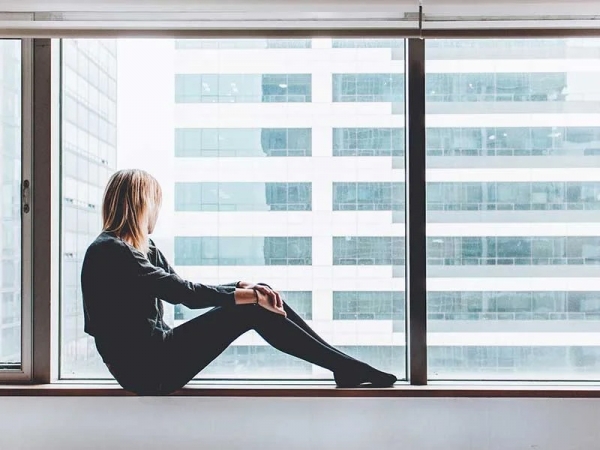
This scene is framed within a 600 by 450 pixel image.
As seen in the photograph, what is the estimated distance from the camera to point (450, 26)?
213cm

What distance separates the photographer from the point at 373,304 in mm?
2297

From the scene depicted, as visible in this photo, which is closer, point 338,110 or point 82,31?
point 82,31

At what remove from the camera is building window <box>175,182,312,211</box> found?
90.8 inches

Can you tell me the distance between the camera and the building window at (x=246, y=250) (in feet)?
7.56

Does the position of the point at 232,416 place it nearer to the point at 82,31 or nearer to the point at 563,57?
the point at 82,31

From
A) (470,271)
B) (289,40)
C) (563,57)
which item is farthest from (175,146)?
(563,57)

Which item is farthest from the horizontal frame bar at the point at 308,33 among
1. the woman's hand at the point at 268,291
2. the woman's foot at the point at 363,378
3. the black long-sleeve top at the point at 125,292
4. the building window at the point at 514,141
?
the woman's foot at the point at 363,378

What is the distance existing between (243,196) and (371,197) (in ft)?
1.48

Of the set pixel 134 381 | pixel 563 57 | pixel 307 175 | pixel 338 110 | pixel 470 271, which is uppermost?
pixel 563 57

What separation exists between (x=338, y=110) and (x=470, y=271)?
73cm

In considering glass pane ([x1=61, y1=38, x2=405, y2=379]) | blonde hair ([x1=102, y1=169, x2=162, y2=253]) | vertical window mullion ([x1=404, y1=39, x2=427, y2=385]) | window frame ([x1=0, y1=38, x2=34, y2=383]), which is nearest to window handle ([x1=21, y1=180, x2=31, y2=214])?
window frame ([x1=0, y1=38, x2=34, y2=383])

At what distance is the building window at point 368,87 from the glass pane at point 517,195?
129 mm

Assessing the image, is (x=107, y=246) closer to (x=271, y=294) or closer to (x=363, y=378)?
(x=271, y=294)

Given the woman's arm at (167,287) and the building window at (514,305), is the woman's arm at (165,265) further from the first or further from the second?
the building window at (514,305)
